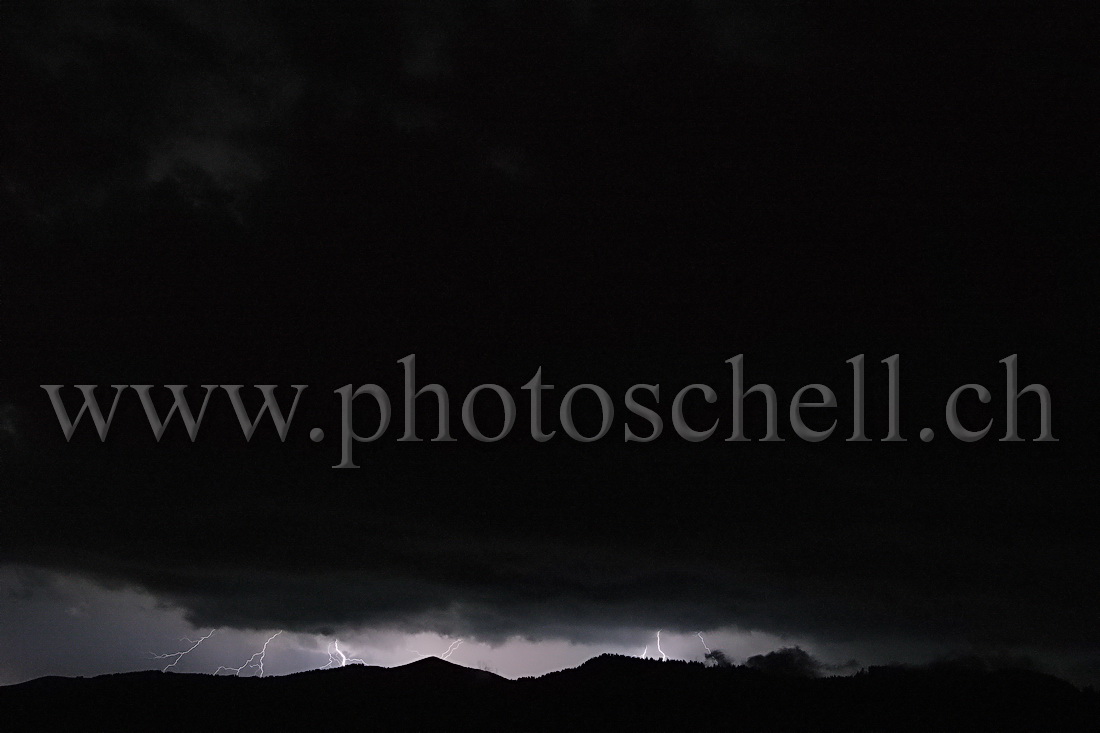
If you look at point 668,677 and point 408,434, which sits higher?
point 408,434

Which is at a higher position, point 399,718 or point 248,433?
point 248,433

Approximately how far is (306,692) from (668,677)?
347 centimetres

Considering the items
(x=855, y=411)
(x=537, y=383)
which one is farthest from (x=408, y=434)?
(x=855, y=411)

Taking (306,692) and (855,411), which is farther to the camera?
(306,692)

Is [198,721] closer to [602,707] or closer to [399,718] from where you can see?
[399,718]

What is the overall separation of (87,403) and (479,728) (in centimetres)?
492

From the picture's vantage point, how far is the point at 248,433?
24.3ft

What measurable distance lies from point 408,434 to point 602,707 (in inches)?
122

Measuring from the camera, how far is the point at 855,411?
22.7 ft

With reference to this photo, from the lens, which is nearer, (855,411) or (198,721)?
(855,411)

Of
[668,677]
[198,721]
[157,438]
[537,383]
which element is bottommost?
[198,721]

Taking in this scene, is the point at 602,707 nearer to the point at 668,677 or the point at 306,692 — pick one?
the point at 668,677

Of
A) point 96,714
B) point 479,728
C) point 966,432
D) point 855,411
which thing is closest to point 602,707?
point 479,728

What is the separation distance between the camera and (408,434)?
7.24 metres
